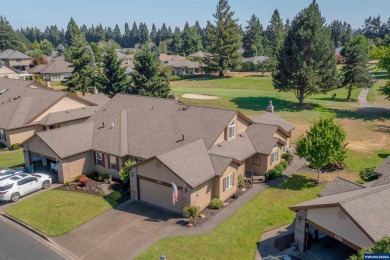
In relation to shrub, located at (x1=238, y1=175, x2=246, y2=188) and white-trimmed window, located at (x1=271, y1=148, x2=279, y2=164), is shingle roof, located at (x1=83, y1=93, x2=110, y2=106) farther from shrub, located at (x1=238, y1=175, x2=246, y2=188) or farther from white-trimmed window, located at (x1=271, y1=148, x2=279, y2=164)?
shrub, located at (x1=238, y1=175, x2=246, y2=188)

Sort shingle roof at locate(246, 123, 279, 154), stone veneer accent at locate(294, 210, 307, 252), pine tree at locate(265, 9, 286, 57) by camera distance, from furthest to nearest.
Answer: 1. pine tree at locate(265, 9, 286, 57)
2. shingle roof at locate(246, 123, 279, 154)
3. stone veneer accent at locate(294, 210, 307, 252)

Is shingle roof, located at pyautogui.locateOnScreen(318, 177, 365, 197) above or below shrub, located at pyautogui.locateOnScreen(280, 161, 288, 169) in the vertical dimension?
above

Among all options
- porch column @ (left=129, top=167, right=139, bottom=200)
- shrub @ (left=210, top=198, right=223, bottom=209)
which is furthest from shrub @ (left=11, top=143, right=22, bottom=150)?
shrub @ (left=210, top=198, right=223, bottom=209)

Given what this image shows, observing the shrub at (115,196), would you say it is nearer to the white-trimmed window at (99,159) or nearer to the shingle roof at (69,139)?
the white-trimmed window at (99,159)

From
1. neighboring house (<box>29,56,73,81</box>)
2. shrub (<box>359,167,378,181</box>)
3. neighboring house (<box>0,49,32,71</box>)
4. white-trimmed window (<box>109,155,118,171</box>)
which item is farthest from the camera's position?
neighboring house (<box>0,49,32,71</box>)

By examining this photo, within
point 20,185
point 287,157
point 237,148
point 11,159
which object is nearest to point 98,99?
point 11,159

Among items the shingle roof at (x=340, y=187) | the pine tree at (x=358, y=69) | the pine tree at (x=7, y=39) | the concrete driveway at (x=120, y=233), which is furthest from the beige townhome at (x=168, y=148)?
the pine tree at (x=7, y=39)
